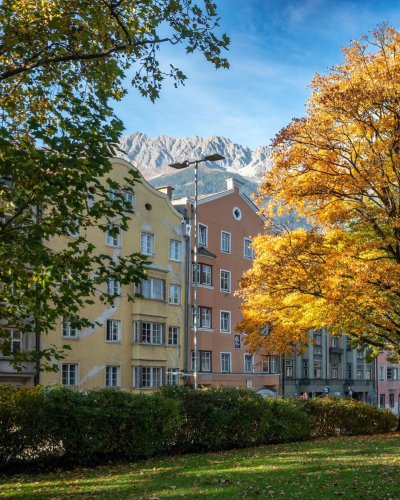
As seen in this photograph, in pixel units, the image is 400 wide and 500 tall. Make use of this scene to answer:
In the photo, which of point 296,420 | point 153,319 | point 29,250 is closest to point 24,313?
point 29,250

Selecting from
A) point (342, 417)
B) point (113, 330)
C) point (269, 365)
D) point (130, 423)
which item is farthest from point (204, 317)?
point (130, 423)

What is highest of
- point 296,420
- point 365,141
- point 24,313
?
point 365,141

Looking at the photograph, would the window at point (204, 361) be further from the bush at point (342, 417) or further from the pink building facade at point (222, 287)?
the bush at point (342, 417)

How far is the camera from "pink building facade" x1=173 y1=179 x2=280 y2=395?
50.3 m

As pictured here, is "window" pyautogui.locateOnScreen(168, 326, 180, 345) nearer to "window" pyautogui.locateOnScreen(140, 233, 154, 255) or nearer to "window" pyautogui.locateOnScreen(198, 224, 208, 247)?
"window" pyautogui.locateOnScreen(140, 233, 154, 255)

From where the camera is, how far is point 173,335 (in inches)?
1854

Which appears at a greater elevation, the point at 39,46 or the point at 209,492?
the point at 39,46

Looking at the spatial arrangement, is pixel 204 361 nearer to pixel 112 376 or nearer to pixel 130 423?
pixel 112 376

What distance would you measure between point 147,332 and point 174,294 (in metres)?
4.33

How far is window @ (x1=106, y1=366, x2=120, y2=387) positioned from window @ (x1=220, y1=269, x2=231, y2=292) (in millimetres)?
13994

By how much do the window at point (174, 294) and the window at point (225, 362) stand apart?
7.29 metres

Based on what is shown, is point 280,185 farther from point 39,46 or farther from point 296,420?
point 39,46

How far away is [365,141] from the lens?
21469 mm

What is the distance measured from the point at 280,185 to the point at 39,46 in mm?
12394
